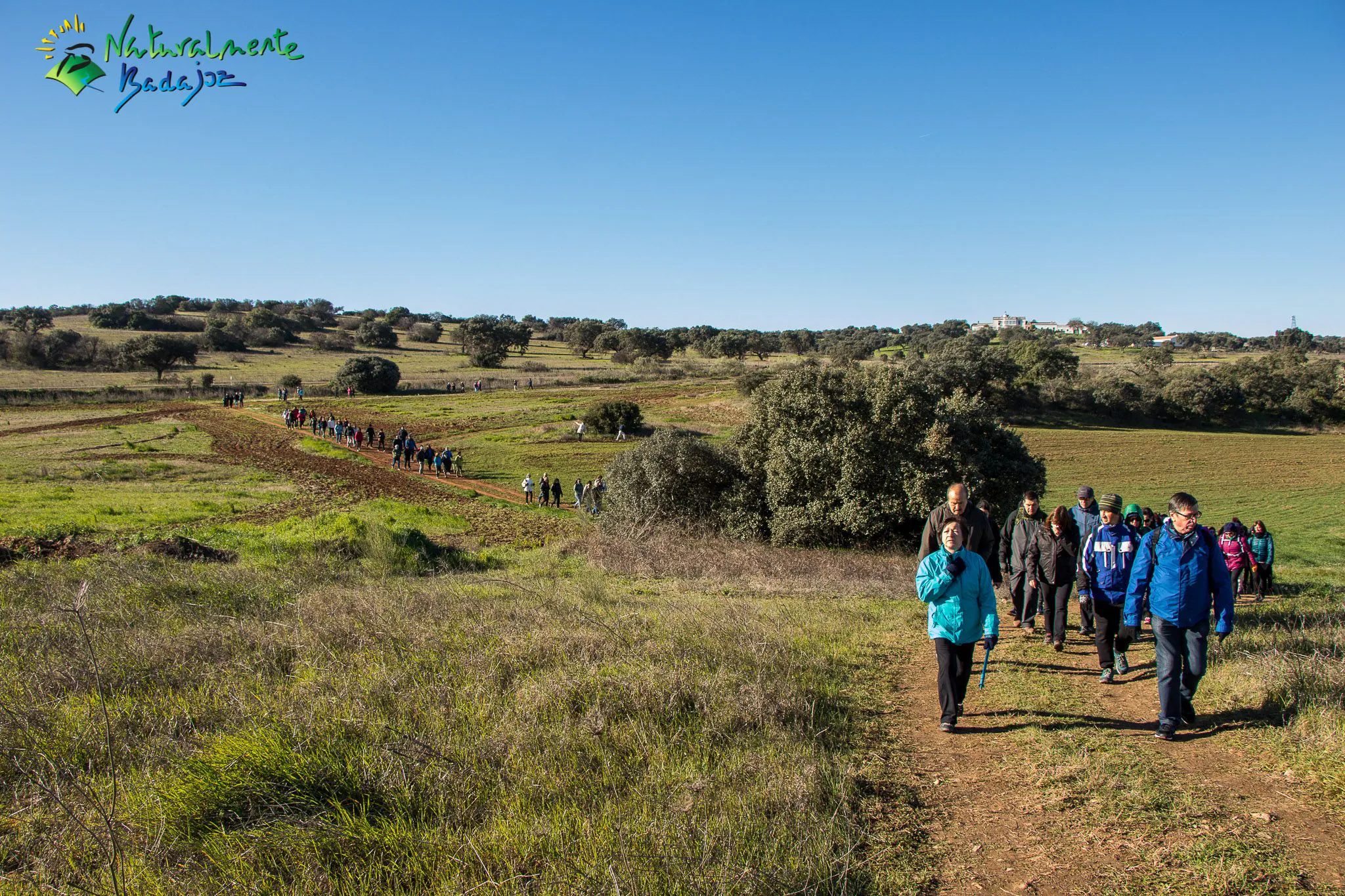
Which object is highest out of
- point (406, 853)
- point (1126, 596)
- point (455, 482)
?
point (1126, 596)

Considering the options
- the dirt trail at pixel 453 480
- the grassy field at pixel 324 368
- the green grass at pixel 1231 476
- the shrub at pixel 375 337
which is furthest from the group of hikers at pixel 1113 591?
the shrub at pixel 375 337

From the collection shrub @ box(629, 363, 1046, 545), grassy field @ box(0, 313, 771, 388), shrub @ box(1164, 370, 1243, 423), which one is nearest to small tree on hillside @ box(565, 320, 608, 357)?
grassy field @ box(0, 313, 771, 388)

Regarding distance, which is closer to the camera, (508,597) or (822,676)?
(822,676)

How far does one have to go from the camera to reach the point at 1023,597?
27.6 ft

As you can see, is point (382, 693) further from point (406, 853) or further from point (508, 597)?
point (508, 597)

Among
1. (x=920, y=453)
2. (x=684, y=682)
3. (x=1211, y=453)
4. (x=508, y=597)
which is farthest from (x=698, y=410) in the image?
(x=684, y=682)

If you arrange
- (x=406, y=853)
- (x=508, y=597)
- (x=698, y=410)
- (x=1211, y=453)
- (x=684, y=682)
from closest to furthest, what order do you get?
(x=406, y=853) < (x=684, y=682) < (x=508, y=597) < (x=1211, y=453) < (x=698, y=410)

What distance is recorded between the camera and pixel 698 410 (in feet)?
178

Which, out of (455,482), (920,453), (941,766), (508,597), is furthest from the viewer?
(455,482)

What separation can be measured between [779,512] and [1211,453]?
40538 mm

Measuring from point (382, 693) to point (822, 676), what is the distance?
328 centimetres

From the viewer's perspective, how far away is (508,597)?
8.89m

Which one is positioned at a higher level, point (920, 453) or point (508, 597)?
point (920, 453)

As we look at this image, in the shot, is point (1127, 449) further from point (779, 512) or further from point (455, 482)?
point (455, 482)
